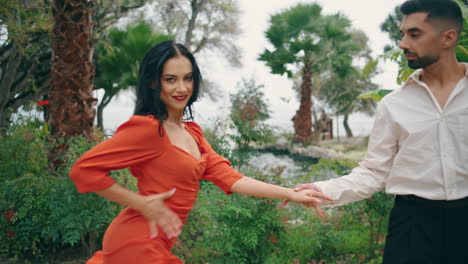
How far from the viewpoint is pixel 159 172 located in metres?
1.71

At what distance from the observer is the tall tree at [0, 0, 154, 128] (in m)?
8.73

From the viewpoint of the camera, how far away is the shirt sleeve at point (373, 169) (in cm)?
196

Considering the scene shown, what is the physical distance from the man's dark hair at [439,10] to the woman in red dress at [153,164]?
1.12 metres

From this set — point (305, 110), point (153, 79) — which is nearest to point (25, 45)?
point (153, 79)

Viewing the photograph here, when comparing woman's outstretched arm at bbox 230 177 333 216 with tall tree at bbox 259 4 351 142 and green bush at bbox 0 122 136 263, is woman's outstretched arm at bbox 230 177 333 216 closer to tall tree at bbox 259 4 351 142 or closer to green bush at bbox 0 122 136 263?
green bush at bbox 0 122 136 263

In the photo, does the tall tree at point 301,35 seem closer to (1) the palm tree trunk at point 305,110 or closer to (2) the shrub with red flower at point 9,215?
(1) the palm tree trunk at point 305,110

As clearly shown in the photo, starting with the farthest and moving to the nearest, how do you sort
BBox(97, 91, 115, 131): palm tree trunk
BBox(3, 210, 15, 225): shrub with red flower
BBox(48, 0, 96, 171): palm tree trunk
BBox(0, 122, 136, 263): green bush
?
BBox(97, 91, 115, 131): palm tree trunk
BBox(48, 0, 96, 171): palm tree trunk
BBox(3, 210, 15, 225): shrub with red flower
BBox(0, 122, 136, 263): green bush

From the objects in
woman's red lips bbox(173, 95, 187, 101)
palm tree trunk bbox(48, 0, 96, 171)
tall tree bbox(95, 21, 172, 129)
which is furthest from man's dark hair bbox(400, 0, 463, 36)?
tall tree bbox(95, 21, 172, 129)

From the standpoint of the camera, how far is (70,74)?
4941 millimetres

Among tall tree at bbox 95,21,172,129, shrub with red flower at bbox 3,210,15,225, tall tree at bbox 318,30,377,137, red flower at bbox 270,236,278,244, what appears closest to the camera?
red flower at bbox 270,236,278,244

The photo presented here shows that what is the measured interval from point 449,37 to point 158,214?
159 cm

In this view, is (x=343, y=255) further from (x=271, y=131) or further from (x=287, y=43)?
(x=287, y=43)

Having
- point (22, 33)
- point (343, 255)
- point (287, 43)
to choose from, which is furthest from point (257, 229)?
point (287, 43)

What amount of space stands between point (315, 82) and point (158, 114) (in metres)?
23.6
